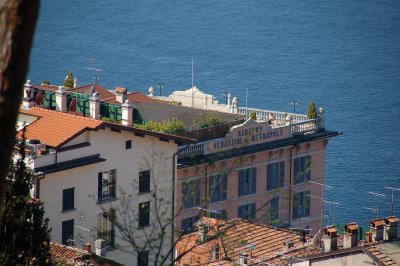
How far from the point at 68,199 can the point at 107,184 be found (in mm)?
1682

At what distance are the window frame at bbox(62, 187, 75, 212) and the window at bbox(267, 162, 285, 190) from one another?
14.5 m

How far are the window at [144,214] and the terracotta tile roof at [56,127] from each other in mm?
2344

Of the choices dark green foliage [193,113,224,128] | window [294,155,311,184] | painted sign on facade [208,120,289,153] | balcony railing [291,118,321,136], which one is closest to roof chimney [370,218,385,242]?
painted sign on facade [208,120,289,153]

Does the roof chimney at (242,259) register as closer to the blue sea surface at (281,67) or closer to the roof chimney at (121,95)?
the roof chimney at (121,95)

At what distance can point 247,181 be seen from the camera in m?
45.8

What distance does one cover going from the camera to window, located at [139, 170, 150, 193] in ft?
114

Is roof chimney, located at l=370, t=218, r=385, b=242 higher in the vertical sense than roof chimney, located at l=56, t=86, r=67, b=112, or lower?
lower

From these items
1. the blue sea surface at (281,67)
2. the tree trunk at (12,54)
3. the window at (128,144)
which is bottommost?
the blue sea surface at (281,67)

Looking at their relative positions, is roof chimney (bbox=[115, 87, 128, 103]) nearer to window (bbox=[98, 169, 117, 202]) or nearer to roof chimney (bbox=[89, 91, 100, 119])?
roof chimney (bbox=[89, 91, 100, 119])

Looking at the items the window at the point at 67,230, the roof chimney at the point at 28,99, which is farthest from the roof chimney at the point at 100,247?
the roof chimney at the point at 28,99

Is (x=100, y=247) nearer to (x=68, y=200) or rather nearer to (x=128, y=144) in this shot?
(x=68, y=200)

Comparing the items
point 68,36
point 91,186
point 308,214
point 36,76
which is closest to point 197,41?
point 68,36

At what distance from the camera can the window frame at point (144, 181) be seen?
1371 inches

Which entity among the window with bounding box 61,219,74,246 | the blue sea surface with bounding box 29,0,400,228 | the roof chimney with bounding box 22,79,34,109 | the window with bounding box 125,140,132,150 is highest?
the roof chimney with bounding box 22,79,34,109
